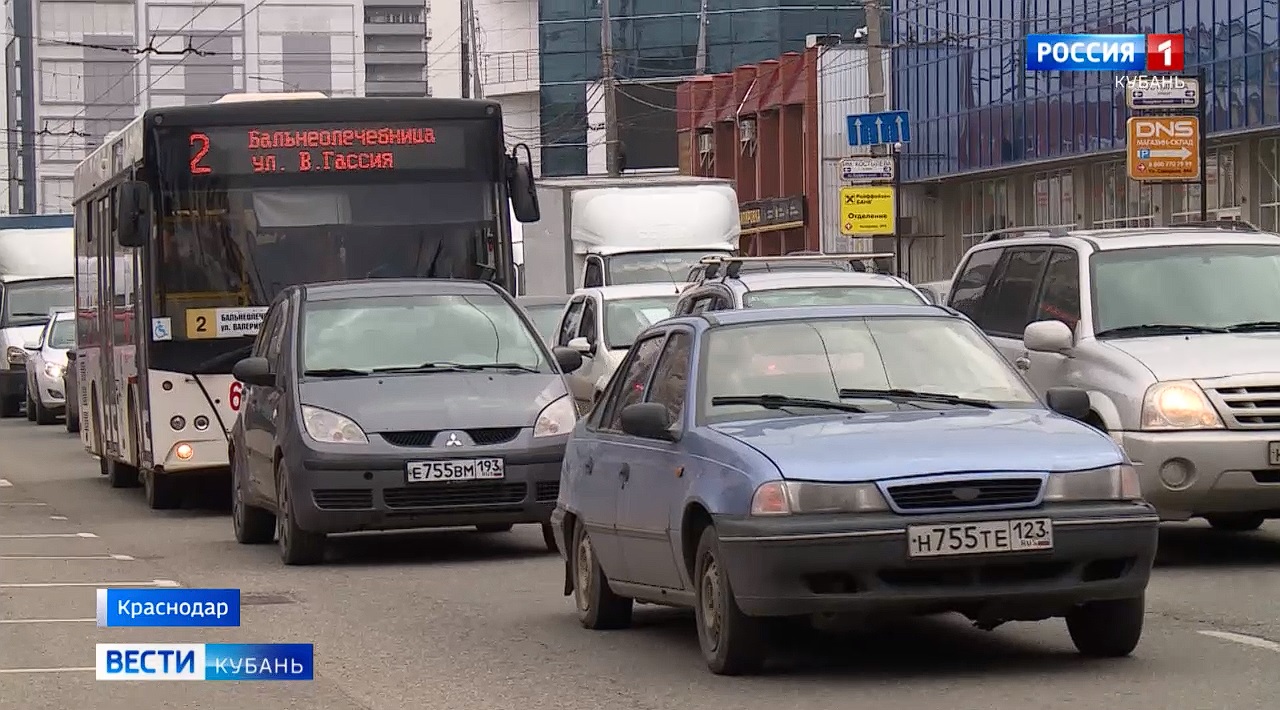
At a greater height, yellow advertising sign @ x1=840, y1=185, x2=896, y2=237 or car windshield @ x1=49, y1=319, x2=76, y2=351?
yellow advertising sign @ x1=840, y1=185, x2=896, y2=237

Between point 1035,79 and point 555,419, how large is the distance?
43.7 m

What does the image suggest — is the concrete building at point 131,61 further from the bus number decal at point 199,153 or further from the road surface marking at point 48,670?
the road surface marking at point 48,670

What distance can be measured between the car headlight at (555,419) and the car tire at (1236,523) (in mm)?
3655

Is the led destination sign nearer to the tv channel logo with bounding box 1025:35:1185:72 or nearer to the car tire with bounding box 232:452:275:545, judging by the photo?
the car tire with bounding box 232:452:275:545

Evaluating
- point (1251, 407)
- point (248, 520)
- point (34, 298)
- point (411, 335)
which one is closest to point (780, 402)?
point (1251, 407)

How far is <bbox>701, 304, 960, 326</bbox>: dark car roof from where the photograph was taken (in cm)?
1000

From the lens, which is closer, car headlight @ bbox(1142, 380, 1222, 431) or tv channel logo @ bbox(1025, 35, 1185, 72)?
car headlight @ bbox(1142, 380, 1222, 431)

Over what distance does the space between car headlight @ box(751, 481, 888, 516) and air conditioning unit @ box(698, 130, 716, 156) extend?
7064cm

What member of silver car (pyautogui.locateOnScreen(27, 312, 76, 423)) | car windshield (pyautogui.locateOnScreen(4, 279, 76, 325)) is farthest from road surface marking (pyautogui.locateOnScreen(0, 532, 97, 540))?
car windshield (pyautogui.locateOnScreen(4, 279, 76, 325))

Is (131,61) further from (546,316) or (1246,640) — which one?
(1246,640)

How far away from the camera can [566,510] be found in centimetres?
1100

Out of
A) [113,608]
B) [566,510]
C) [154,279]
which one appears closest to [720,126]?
[154,279]

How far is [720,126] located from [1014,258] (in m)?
63.5

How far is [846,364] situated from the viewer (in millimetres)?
9750
